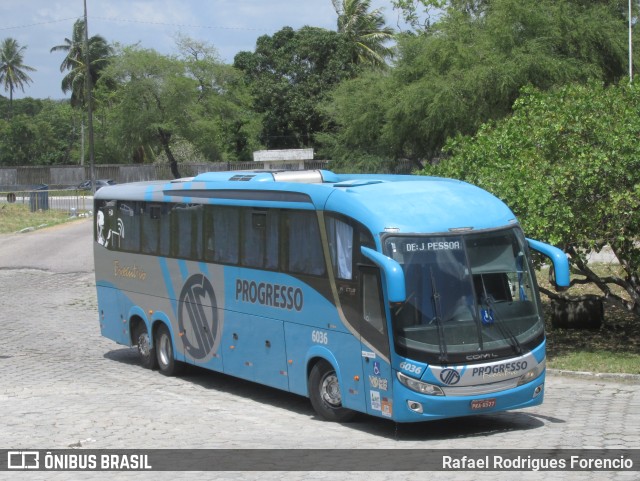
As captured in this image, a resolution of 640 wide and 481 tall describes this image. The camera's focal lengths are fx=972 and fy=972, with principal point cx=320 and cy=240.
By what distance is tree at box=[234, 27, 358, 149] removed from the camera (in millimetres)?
70562

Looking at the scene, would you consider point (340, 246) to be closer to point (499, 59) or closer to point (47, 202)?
point (499, 59)

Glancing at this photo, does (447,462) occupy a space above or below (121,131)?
below

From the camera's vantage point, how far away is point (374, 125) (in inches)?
1638

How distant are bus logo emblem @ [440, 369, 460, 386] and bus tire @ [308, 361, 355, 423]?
178cm

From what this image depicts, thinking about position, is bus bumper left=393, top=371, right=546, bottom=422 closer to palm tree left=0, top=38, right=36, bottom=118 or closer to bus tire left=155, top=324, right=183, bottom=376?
bus tire left=155, top=324, right=183, bottom=376

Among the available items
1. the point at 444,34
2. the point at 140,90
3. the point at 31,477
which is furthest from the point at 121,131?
the point at 31,477

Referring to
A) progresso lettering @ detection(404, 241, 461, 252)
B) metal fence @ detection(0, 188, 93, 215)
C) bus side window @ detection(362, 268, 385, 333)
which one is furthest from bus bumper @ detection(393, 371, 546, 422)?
metal fence @ detection(0, 188, 93, 215)

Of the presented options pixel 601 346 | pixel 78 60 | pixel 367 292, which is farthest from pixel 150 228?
pixel 78 60

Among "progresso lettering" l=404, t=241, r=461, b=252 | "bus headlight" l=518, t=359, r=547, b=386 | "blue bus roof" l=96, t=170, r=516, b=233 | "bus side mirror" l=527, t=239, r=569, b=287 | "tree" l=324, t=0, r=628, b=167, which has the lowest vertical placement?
"bus headlight" l=518, t=359, r=547, b=386

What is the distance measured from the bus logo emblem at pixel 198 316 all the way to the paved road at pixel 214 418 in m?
0.73

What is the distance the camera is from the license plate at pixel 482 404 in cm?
1135

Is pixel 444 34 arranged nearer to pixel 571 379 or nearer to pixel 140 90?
pixel 571 379

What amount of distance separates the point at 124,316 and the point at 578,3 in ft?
80.4

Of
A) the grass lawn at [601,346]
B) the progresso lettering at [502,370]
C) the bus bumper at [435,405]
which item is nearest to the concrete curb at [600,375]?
the grass lawn at [601,346]
